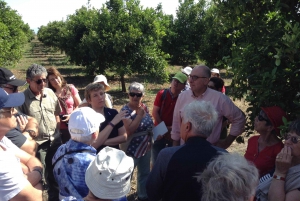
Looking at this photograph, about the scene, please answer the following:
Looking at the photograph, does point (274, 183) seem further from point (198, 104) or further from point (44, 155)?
point (44, 155)

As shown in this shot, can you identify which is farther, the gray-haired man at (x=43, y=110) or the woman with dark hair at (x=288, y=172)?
the gray-haired man at (x=43, y=110)

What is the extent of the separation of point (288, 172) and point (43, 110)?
9.66 feet

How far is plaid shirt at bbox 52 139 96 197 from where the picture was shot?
7.25ft

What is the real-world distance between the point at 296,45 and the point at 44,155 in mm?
3194

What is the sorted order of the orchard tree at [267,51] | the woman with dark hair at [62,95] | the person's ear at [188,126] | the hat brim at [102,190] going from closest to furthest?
the hat brim at [102,190]
the person's ear at [188,126]
the orchard tree at [267,51]
the woman with dark hair at [62,95]

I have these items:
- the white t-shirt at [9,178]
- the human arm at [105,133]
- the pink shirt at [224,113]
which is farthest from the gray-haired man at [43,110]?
the white t-shirt at [9,178]

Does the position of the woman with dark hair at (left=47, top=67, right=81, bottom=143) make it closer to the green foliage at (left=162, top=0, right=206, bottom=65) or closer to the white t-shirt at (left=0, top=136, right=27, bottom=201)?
the white t-shirt at (left=0, top=136, right=27, bottom=201)

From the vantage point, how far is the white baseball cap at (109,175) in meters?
1.76

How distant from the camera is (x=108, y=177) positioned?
177cm

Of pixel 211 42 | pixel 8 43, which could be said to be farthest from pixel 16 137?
pixel 8 43

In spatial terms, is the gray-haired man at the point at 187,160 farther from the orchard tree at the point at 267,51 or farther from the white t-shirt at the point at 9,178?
the white t-shirt at the point at 9,178

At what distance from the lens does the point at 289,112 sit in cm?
276

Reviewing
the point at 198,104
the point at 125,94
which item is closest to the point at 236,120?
the point at 198,104

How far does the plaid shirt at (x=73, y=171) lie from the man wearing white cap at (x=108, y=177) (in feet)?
1.27
